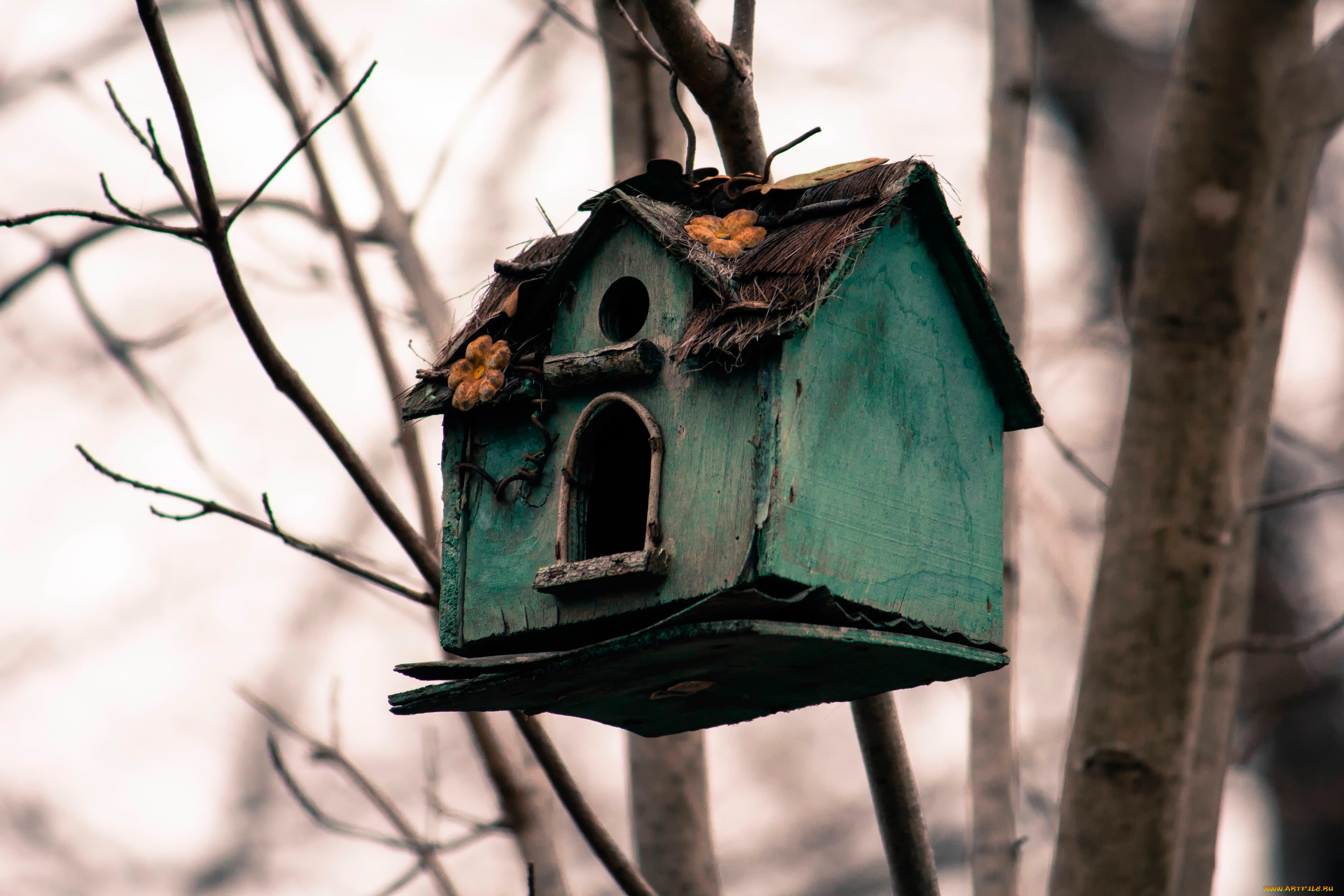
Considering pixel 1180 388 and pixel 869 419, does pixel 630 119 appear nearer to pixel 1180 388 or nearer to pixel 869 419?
pixel 1180 388

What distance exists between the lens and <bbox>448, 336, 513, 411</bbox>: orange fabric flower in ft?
8.27

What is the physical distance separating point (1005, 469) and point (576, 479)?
80.4 inches

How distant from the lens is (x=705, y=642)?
6.66 ft

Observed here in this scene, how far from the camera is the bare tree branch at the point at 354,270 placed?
3.79m

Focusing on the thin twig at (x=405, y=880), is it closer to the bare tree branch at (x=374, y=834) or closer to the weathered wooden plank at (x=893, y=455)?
the bare tree branch at (x=374, y=834)

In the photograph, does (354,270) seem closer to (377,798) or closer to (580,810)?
(377,798)

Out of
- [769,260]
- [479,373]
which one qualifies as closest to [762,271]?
[769,260]

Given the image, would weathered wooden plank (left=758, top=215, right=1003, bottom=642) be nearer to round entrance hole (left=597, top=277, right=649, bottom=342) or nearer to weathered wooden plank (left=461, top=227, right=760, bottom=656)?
weathered wooden plank (left=461, top=227, right=760, bottom=656)

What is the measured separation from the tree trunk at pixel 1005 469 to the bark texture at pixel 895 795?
41.1 inches

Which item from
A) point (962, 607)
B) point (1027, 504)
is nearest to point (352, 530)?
point (1027, 504)

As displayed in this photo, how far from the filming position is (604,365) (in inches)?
92.4

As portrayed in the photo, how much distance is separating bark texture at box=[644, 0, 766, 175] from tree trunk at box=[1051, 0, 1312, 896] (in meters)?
1.09

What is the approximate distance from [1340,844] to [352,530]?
16.2 feet

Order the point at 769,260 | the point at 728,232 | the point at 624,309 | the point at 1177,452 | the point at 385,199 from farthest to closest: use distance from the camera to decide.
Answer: the point at 385,199
the point at 1177,452
the point at 624,309
the point at 728,232
the point at 769,260
